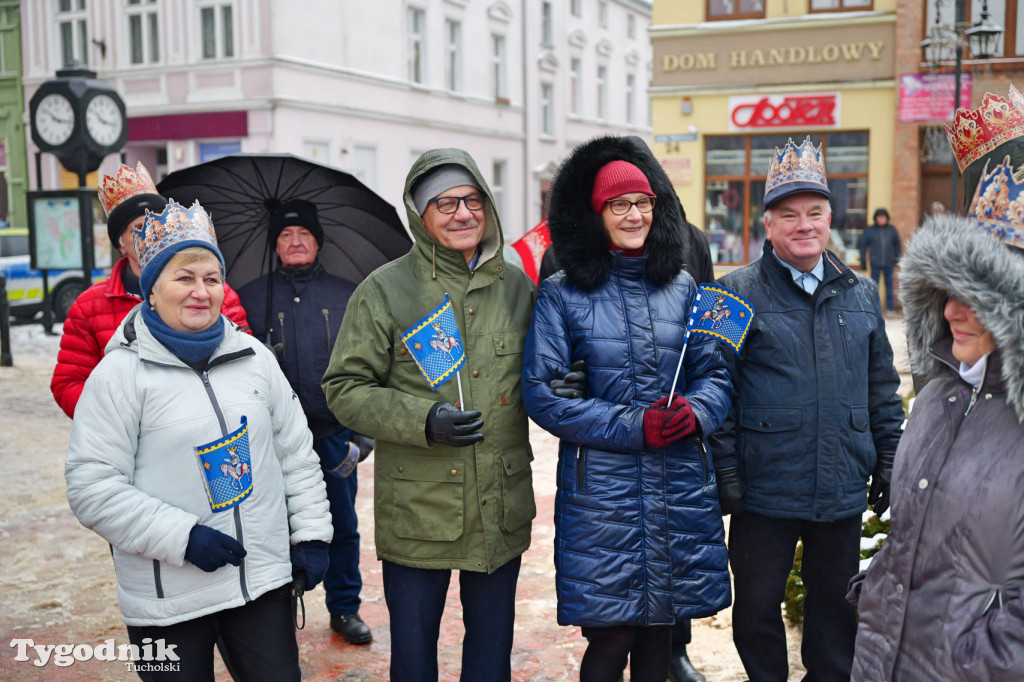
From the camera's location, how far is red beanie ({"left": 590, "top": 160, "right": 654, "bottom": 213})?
316 centimetres

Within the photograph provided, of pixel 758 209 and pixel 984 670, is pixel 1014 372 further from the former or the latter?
pixel 758 209

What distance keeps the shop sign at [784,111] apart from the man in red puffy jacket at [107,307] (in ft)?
53.1

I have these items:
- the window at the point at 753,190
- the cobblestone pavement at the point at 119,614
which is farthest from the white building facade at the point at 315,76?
the cobblestone pavement at the point at 119,614

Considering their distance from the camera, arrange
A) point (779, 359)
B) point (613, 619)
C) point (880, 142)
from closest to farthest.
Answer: point (613, 619) → point (779, 359) → point (880, 142)

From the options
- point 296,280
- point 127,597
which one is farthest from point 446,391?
point 296,280

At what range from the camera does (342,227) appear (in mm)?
4312

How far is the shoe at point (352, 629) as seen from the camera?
435cm

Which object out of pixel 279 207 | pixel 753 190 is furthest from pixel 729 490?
pixel 753 190

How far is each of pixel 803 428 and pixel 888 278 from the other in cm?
1467

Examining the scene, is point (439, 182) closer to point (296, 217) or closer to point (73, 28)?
point (296, 217)

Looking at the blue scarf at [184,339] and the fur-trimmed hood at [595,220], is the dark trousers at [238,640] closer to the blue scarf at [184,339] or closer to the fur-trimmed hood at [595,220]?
the blue scarf at [184,339]

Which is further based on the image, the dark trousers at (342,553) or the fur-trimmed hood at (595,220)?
the dark trousers at (342,553)

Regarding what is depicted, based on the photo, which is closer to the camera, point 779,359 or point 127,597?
point 127,597

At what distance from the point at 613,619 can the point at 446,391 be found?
89 cm
